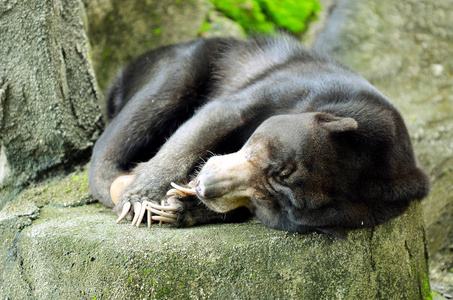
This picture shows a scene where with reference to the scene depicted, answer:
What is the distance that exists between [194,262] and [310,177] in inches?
38.1

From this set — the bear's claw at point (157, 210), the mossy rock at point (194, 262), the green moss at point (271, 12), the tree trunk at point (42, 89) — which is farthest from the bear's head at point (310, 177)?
the green moss at point (271, 12)

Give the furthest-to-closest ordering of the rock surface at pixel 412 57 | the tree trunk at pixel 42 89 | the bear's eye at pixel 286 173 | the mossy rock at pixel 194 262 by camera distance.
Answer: the rock surface at pixel 412 57
the tree trunk at pixel 42 89
the bear's eye at pixel 286 173
the mossy rock at pixel 194 262

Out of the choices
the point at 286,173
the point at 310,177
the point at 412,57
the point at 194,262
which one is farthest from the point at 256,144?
the point at 412,57

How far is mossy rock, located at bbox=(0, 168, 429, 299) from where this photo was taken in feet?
10.2

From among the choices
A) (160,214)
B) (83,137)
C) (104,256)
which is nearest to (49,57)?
(83,137)

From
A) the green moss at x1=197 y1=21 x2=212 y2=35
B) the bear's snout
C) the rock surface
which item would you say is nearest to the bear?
the bear's snout

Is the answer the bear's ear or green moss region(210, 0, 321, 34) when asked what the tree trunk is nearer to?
the bear's ear

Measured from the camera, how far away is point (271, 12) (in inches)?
339

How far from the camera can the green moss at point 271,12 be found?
816cm

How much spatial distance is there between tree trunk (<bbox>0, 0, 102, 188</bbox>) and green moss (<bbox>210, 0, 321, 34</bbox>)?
3771mm

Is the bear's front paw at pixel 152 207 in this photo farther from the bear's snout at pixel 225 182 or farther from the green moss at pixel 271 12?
the green moss at pixel 271 12

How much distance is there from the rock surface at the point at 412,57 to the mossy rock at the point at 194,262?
3266 millimetres

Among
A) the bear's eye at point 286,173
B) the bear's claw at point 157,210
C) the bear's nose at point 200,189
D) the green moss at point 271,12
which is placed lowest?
the green moss at point 271,12

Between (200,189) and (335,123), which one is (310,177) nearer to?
(335,123)
